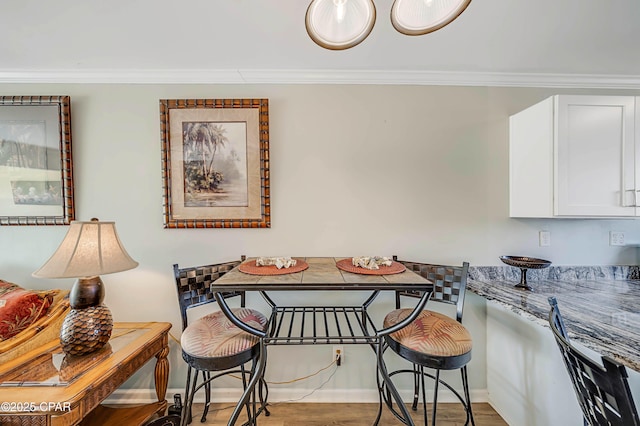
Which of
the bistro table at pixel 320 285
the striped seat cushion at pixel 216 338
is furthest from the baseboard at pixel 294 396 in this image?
the striped seat cushion at pixel 216 338

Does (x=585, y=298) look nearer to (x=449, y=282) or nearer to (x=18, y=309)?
(x=449, y=282)

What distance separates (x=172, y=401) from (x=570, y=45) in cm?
362

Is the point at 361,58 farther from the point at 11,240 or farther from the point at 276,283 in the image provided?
the point at 11,240

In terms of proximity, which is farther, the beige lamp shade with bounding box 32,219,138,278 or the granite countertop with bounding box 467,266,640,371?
the beige lamp shade with bounding box 32,219,138,278

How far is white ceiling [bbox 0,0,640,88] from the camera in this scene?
4.24ft

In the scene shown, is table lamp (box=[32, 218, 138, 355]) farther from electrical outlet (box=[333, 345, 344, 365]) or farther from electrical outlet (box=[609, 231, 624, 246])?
electrical outlet (box=[609, 231, 624, 246])

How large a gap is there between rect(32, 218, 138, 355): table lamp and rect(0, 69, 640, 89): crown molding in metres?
1.16

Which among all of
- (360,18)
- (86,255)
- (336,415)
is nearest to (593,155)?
(360,18)

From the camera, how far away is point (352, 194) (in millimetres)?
1887

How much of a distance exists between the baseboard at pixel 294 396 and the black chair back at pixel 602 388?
1.29m

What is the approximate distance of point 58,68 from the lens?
1782 millimetres

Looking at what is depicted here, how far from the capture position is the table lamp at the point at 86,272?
51.4 inches

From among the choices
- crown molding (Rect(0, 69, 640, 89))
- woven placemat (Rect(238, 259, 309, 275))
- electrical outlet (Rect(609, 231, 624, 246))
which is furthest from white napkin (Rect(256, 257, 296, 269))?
electrical outlet (Rect(609, 231, 624, 246))

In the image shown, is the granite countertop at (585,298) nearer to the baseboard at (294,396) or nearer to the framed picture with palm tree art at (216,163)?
the baseboard at (294,396)
